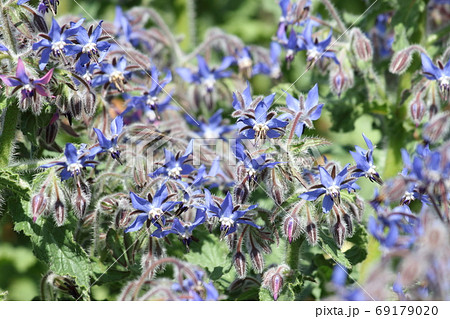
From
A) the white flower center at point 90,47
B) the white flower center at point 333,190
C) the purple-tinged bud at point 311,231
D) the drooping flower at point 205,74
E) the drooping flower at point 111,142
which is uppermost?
the drooping flower at point 205,74

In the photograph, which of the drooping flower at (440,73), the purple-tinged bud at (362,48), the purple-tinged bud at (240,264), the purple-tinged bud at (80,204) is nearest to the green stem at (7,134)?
the purple-tinged bud at (80,204)

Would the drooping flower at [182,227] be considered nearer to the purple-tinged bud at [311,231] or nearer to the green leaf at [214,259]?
the green leaf at [214,259]

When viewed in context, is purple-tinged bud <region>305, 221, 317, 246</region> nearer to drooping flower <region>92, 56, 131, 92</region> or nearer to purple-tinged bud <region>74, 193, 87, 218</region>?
purple-tinged bud <region>74, 193, 87, 218</region>

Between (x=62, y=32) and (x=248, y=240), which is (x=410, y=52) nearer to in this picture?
(x=248, y=240)

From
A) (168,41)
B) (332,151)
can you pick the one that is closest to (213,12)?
(168,41)

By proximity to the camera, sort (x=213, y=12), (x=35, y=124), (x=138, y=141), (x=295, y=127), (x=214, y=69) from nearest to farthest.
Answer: (x=295, y=127)
(x=35, y=124)
(x=138, y=141)
(x=214, y=69)
(x=213, y=12)

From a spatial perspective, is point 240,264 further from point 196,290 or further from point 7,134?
point 7,134

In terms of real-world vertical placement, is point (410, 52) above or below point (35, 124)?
above

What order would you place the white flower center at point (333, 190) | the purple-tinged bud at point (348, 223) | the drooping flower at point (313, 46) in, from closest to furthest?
the white flower center at point (333, 190) → the purple-tinged bud at point (348, 223) → the drooping flower at point (313, 46)
